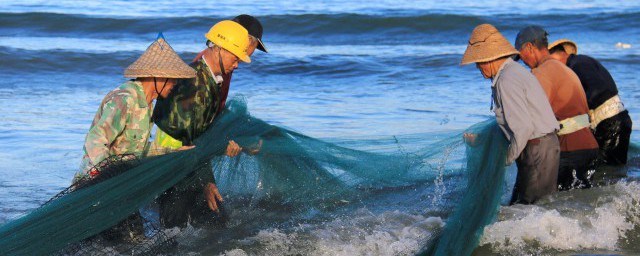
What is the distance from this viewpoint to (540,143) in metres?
5.62

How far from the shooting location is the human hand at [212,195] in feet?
17.5

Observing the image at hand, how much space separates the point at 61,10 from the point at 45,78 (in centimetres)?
1006

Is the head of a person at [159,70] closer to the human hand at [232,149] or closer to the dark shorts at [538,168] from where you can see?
the human hand at [232,149]

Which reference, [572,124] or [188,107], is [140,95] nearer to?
[188,107]

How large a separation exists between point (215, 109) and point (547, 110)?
1.95 m

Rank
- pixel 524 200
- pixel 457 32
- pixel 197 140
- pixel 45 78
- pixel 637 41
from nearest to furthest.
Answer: pixel 197 140, pixel 524 200, pixel 45 78, pixel 637 41, pixel 457 32

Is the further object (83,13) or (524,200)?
(83,13)

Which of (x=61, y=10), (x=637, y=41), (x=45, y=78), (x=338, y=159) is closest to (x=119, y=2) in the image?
(x=61, y=10)

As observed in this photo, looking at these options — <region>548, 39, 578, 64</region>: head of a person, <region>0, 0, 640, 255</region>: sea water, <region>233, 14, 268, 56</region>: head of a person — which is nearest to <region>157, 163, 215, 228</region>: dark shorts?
<region>0, 0, 640, 255</region>: sea water

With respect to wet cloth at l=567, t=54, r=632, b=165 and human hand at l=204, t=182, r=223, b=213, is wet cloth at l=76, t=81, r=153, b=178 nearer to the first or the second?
human hand at l=204, t=182, r=223, b=213

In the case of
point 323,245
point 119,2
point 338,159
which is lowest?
point 119,2

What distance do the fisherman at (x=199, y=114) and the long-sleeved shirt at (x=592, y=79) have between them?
3.21 meters

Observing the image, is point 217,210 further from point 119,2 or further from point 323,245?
point 119,2

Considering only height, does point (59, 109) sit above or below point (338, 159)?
below
